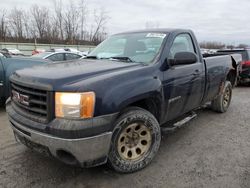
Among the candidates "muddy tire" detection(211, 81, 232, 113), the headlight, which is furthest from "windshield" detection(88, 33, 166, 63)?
"muddy tire" detection(211, 81, 232, 113)

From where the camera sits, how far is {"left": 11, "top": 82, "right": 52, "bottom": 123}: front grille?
2576mm

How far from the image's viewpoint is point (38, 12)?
2108 inches

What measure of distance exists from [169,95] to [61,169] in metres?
1.76

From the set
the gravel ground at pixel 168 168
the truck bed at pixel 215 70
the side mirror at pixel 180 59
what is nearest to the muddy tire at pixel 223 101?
the truck bed at pixel 215 70

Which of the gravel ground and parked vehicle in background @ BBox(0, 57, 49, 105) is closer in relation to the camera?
the gravel ground

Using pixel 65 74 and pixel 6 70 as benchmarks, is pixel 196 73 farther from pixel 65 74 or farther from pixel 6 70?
pixel 6 70

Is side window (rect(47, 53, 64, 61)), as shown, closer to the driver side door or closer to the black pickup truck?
the black pickup truck

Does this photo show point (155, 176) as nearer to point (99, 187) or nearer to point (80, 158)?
point (99, 187)

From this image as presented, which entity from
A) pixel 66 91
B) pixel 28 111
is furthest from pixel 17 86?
pixel 66 91

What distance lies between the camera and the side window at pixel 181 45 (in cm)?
382

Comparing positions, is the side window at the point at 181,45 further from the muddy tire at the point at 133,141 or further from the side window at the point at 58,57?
the side window at the point at 58,57

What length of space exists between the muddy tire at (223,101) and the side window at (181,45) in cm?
185

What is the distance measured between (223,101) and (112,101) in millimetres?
4066

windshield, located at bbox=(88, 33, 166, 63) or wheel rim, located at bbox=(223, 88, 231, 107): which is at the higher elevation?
windshield, located at bbox=(88, 33, 166, 63)
